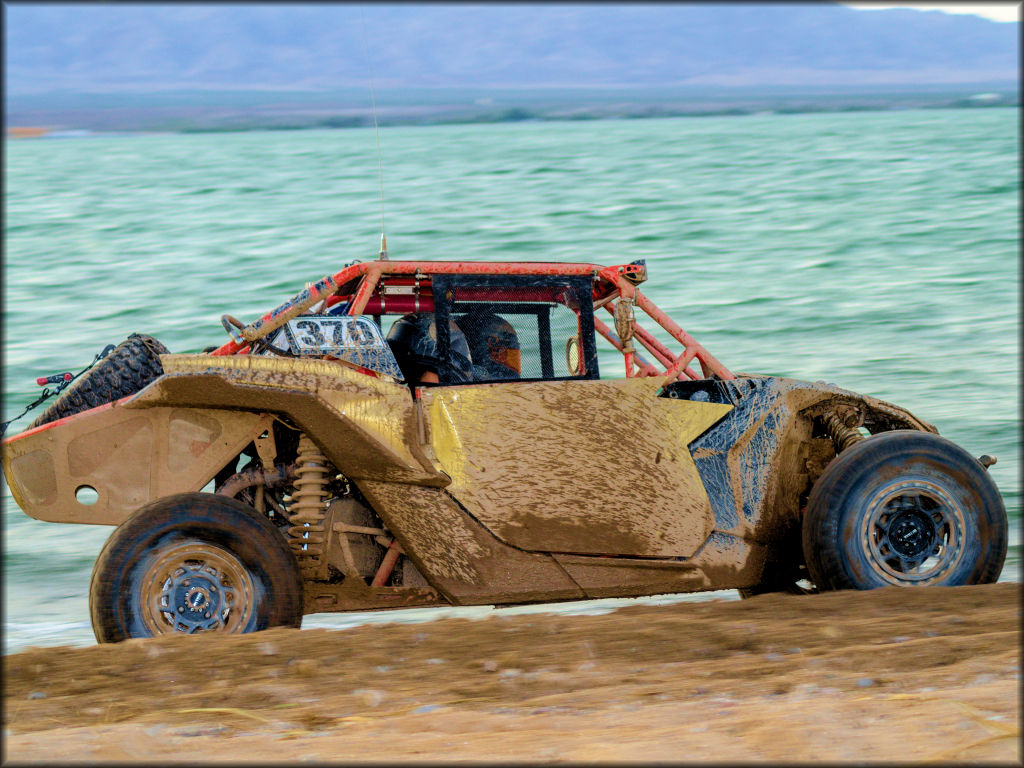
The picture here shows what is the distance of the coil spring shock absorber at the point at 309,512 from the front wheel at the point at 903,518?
2039mm

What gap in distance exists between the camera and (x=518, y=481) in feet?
→ 16.7

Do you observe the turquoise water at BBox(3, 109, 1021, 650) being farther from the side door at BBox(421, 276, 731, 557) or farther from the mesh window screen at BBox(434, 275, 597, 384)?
the mesh window screen at BBox(434, 275, 597, 384)

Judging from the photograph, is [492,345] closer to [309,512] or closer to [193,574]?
[309,512]

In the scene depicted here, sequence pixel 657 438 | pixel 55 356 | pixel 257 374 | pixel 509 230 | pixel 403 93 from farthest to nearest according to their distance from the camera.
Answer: pixel 403 93 → pixel 509 230 → pixel 55 356 → pixel 657 438 → pixel 257 374

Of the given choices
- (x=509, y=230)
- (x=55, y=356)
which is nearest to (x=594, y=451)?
(x=55, y=356)

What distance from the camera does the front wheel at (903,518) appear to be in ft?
17.6

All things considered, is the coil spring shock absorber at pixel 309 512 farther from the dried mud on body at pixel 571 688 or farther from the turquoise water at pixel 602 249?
the turquoise water at pixel 602 249

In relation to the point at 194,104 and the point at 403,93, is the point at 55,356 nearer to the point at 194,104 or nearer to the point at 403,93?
the point at 194,104

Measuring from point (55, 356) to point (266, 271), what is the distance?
3.63 m

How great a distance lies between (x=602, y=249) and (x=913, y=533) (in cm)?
1097

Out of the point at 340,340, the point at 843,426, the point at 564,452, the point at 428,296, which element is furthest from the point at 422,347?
the point at 843,426

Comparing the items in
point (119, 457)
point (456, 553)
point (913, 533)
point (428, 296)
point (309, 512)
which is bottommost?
point (913, 533)

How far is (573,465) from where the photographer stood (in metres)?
5.15

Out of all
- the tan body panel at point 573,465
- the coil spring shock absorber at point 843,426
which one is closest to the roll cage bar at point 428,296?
the tan body panel at point 573,465
